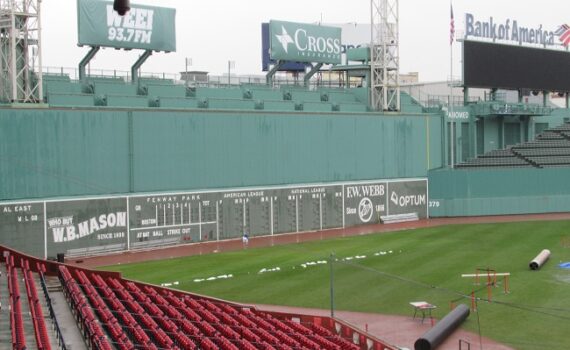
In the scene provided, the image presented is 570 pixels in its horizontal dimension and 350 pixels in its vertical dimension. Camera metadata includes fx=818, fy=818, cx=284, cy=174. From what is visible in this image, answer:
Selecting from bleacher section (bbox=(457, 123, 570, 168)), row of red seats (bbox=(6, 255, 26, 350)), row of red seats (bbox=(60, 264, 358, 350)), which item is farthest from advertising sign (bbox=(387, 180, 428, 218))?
row of red seats (bbox=(6, 255, 26, 350))

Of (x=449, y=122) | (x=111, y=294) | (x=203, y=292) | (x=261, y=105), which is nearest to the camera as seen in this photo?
(x=111, y=294)

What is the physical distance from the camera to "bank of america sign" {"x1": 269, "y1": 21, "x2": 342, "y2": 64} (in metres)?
59.4

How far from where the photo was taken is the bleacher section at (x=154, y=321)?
19312 millimetres

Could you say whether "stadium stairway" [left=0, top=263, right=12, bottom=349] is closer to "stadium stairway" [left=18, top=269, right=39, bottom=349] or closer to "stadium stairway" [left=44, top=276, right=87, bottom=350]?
"stadium stairway" [left=18, top=269, right=39, bottom=349]

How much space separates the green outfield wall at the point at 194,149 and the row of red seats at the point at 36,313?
46.3 ft

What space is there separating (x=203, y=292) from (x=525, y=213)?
35.3 meters

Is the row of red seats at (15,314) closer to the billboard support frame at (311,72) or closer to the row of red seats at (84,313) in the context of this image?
the row of red seats at (84,313)

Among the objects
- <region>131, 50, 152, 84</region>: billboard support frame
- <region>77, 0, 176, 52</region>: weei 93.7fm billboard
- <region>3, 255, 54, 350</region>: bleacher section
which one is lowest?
<region>3, 255, 54, 350</region>: bleacher section

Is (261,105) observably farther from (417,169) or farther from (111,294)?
(111,294)

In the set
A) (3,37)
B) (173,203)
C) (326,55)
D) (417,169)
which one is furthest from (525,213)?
(3,37)

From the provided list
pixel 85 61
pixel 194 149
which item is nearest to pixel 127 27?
pixel 85 61

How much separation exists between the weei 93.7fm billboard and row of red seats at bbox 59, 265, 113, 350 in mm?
24435

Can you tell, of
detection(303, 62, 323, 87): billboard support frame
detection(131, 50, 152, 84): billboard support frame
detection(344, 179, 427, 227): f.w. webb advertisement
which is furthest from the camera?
detection(303, 62, 323, 87): billboard support frame

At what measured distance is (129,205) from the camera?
1702 inches
